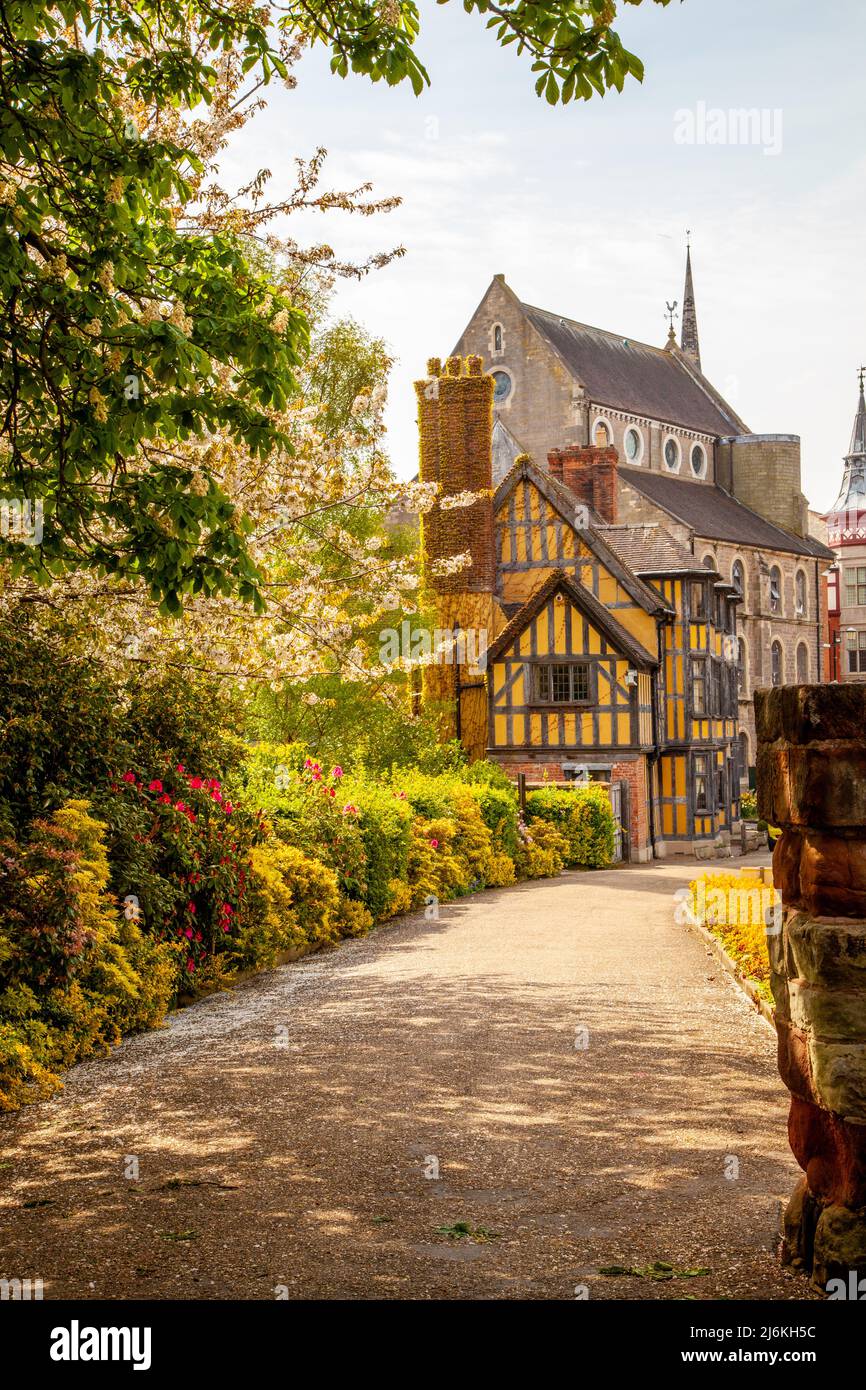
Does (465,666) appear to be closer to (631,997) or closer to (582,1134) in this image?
(631,997)

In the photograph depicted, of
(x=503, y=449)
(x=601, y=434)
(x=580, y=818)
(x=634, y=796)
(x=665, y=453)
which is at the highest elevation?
(x=665, y=453)

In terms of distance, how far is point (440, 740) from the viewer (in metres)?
28.6

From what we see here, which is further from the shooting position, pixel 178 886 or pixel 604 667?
pixel 604 667

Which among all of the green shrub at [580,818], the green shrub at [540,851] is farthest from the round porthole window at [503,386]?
the green shrub at [540,851]

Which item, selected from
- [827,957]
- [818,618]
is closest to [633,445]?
[818,618]

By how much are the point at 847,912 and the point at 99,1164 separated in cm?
380

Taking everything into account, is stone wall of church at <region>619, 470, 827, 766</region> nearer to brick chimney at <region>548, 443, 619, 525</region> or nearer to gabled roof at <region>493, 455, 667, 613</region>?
brick chimney at <region>548, 443, 619, 525</region>

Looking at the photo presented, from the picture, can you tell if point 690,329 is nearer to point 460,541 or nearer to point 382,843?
point 460,541

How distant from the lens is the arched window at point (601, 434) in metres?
49.4

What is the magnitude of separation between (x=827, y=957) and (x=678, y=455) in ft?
177

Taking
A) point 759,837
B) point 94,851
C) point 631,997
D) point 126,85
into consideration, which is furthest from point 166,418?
point 759,837

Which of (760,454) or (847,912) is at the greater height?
(760,454)

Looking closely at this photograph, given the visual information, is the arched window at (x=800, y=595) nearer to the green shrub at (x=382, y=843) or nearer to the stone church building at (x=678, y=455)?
the stone church building at (x=678, y=455)

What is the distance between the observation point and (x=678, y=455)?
55938 millimetres
